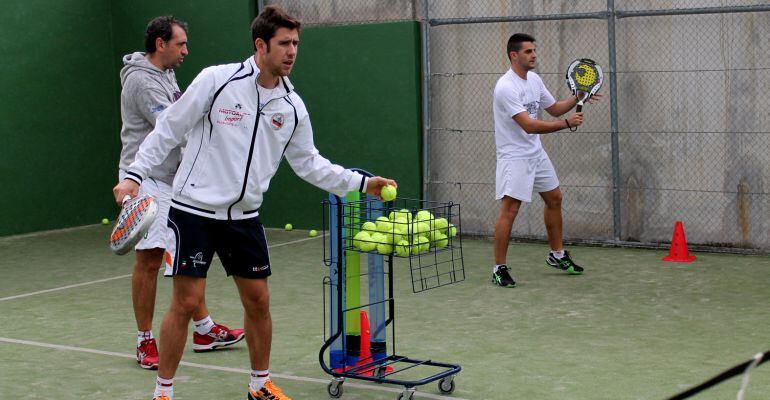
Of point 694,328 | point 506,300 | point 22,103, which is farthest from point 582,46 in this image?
point 22,103

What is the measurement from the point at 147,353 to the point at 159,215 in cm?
69

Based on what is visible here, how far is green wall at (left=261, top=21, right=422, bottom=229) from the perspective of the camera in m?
10.3

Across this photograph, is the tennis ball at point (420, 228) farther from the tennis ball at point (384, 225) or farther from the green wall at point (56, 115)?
the green wall at point (56, 115)

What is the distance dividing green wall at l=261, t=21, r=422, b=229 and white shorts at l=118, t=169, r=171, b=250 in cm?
489

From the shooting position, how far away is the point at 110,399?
5000 mm

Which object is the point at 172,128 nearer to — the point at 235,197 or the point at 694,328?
the point at 235,197

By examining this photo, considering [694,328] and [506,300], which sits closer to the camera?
[694,328]

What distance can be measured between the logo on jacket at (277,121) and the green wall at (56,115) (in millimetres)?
7120

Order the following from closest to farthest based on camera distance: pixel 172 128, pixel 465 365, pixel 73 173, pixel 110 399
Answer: pixel 172 128 → pixel 110 399 → pixel 465 365 → pixel 73 173

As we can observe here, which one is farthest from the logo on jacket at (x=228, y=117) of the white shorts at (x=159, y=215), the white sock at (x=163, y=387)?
the white shorts at (x=159, y=215)

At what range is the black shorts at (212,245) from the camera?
439 centimetres

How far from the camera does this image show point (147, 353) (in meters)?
5.57

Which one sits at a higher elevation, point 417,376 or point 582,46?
point 582,46

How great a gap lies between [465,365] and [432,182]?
195 inches
